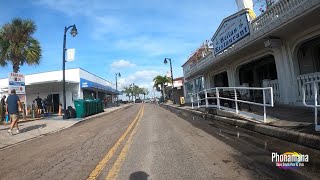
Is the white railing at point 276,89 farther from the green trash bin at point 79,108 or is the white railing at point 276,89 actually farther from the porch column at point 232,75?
the green trash bin at point 79,108

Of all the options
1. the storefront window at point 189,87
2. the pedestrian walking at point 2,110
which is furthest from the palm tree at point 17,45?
the storefront window at point 189,87

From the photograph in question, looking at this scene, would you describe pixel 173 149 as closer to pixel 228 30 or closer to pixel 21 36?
pixel 228 30

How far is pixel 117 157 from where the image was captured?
7.89 m

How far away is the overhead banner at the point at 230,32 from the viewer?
18484 millimetres

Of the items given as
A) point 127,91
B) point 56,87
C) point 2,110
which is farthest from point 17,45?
point 127,91

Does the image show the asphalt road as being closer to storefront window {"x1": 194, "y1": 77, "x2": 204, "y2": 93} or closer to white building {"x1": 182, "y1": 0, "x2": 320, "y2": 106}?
white building {"x1": 182, "y1": 0, "x2": 320, "y2": 106}

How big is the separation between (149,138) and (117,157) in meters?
3.11

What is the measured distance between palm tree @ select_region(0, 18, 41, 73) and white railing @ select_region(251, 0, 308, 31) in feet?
63.5

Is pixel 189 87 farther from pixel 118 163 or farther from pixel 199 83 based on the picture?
pixel 118 163

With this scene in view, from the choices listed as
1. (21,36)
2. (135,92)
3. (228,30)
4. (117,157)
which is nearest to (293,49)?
(228,30)

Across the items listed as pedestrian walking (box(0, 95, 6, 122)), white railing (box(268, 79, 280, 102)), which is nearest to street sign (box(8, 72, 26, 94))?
A: pedestrian walking (box(0, 95, 6, 122))

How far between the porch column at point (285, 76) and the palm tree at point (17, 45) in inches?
812

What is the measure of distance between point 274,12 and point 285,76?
2999 millimetres

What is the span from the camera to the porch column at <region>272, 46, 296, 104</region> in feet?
50.1
